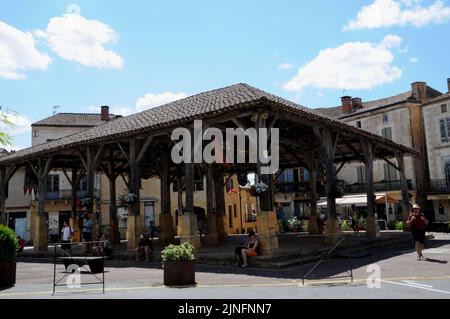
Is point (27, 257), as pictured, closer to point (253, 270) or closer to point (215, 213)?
point (215, 213)

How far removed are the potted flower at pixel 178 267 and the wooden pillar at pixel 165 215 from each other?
406 inches

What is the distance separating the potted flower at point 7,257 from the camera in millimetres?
8734

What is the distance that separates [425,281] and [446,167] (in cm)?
2412

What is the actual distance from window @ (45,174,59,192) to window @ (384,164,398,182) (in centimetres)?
2431

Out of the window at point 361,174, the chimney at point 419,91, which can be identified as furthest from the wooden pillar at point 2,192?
the chimney at point 419,91

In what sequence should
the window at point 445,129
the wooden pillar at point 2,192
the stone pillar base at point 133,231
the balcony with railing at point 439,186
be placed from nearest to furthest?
the stone pillar base at point 133,231 → the wooden pillar at point 2,192 → the balcony with railing at point 439,186 → the window at point 445,129

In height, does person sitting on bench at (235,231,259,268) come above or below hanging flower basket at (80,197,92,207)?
below

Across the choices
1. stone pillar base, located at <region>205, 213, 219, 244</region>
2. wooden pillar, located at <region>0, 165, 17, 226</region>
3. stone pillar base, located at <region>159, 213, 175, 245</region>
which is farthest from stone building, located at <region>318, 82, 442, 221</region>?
wooden pillar, located at <region>0, 165, 17, 226</region>

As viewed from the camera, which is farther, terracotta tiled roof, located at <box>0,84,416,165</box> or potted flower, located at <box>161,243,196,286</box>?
terracotta tiled roof, located at <box>0,84,416,165</box>

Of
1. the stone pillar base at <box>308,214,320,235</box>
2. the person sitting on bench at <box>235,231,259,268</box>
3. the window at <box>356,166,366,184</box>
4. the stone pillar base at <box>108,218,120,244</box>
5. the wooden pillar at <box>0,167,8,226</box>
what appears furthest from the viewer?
the window at <box>356,166,366,184</box>

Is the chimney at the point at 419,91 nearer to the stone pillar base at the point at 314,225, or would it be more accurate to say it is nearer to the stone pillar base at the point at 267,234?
the stone pillar base at the point at 314,225

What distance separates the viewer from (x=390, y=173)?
32281 millimetres

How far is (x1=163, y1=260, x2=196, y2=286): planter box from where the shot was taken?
820 cm

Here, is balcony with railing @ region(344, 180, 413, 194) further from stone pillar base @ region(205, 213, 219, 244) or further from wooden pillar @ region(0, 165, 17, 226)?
wooden pillar @ region(0, 165, 17, 226)
